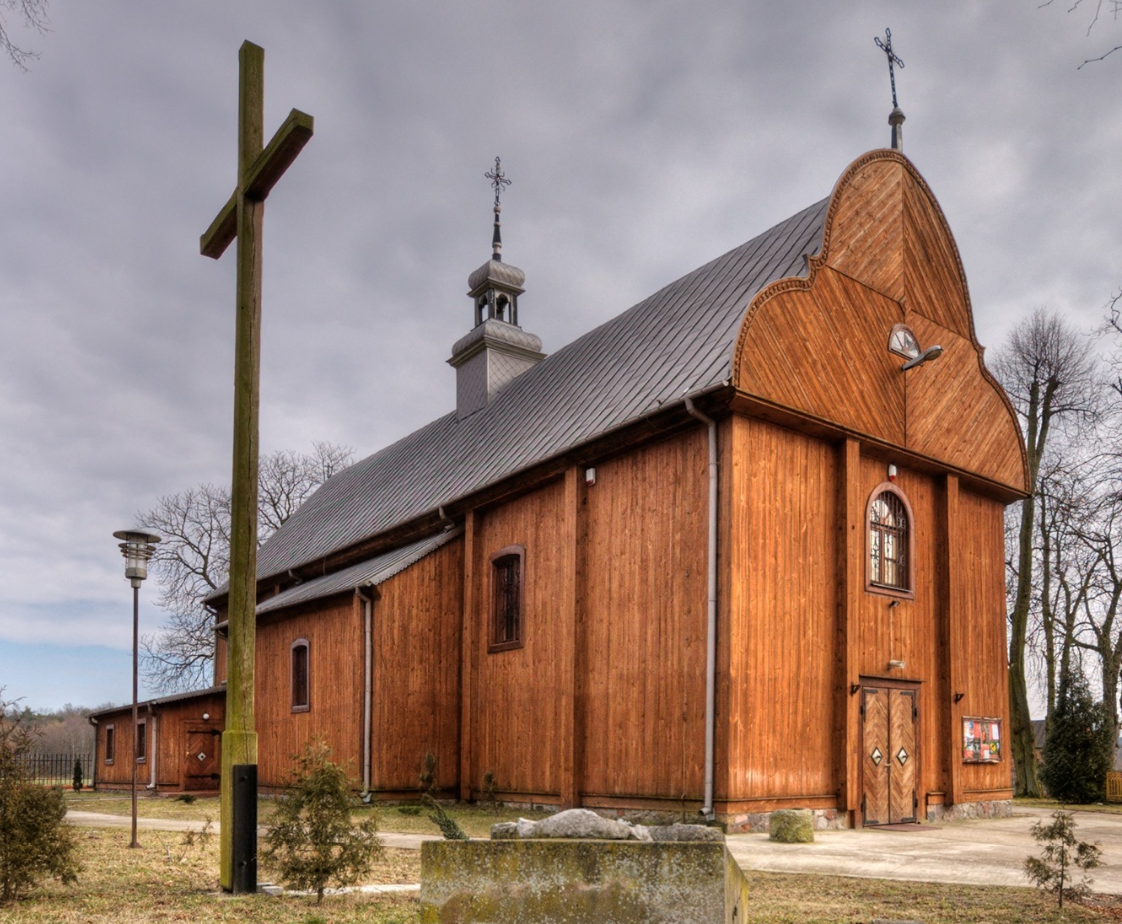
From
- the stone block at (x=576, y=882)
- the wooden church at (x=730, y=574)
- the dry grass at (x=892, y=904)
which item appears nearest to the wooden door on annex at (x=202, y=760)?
the wooden church at (x=730, y=574)

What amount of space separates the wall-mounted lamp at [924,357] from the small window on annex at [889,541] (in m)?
1.91

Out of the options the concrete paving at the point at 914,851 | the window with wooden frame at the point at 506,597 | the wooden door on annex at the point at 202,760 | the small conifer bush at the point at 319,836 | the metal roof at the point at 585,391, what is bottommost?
the wooden door on annex at the point at 202,760

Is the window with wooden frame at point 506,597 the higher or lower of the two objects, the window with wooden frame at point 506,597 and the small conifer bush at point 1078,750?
the higher

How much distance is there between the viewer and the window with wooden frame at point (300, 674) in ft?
71.2

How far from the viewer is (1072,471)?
27484 millimetres

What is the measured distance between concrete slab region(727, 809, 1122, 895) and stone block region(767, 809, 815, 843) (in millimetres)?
143

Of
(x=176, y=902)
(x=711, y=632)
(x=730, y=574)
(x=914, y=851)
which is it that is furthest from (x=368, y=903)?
(x=730, y=574)

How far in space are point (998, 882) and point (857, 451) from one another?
25.3 feet

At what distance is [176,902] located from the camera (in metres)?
7.48

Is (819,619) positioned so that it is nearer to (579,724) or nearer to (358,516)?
(579,724)

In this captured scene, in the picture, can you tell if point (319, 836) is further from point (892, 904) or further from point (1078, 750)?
point (1078, 750)

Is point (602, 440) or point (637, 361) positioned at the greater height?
point (637, 361)

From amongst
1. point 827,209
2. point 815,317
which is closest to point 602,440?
point 815,317

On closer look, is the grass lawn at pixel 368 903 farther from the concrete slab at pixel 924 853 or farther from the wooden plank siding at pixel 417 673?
the wooden plank siding at pixel 417 673
